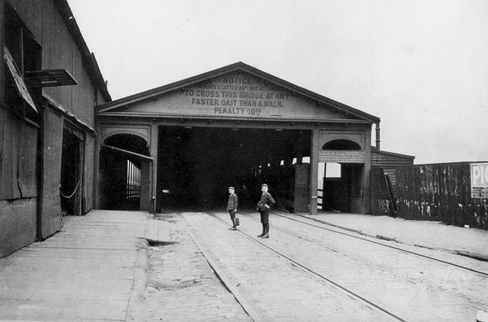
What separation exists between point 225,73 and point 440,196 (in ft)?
37.8

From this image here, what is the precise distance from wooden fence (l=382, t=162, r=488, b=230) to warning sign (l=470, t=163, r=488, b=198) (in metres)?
0.17

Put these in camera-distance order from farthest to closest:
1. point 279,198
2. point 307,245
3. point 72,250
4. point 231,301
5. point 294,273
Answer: point 279,198 < point 307,245 < point 72,250 < point 294,273 < point 231,301

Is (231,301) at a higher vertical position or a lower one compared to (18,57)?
lower

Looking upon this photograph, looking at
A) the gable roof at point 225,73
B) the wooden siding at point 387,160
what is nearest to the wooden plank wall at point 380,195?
the wooden siding at point 387,160

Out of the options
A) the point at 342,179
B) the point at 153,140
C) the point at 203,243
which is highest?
the point at 153,140

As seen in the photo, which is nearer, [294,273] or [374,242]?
[294,273]

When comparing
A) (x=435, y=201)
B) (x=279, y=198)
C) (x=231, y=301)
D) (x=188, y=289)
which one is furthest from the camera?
(x=279, y=198)

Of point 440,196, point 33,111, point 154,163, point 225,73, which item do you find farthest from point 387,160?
point 33,111

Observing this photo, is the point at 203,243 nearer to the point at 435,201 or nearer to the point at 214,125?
the point at 435,201

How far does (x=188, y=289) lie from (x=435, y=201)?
1295cm

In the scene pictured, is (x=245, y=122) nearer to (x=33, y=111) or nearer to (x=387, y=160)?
(x=387, y=160)

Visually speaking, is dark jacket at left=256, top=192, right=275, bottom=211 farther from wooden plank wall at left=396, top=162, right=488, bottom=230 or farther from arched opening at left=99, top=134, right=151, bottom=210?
arched opening at left=99, top=134, right=151, bottom=210

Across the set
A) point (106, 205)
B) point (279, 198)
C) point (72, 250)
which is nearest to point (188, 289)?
point (72, 250)

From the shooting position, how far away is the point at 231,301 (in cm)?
619
